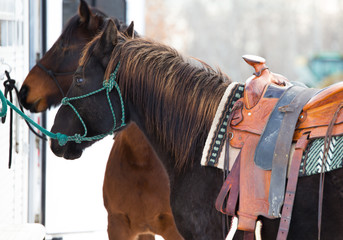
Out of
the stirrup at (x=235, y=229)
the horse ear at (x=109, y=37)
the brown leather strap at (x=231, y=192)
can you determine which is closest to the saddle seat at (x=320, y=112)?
the brown leather strap at (x=231, y=192)

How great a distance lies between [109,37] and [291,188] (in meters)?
1.10

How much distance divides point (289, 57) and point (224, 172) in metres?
25.6

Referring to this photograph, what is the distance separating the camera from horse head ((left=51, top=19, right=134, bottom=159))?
2477 mm

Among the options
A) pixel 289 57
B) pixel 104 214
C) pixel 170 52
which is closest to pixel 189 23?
pixel 289 57

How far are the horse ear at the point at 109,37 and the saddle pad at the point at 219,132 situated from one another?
602mm

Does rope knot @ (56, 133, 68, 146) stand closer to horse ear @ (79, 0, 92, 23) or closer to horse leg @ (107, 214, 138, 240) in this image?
horse leg @ (107, 214, 138, 240)

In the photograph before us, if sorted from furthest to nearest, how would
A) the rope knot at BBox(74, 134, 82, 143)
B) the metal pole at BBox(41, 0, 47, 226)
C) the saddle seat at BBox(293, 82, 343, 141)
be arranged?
the metal pole at BBox(41, 0, 47, 226) < the rope knot at BBox(74, 134, 82, 143) < the saddle seat at BBox(293, 82, 343, 141)

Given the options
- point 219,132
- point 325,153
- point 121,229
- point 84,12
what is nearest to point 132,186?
point 121,229

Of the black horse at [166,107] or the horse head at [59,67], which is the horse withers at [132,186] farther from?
the black horse at [166,107]

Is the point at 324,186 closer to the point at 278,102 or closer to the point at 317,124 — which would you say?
the point at 317,124

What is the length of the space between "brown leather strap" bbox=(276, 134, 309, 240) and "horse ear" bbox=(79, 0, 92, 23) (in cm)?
201

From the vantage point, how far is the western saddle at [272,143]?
2.10m

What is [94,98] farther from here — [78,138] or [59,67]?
[59,67]

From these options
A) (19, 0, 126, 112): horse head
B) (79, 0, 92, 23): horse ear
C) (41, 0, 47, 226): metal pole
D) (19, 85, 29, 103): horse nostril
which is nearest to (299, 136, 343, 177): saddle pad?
(19, 0, 126, 112): horse head
